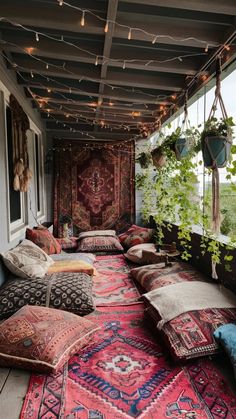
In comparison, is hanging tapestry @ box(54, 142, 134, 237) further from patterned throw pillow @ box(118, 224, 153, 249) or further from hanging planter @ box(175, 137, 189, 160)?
hanging planter @ box(175, 137, 189, 160)

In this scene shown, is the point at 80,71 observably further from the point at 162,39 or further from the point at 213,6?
the point at 213,6

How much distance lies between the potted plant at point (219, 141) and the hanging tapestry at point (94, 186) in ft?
12.0

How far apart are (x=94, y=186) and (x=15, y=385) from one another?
425 centimetres

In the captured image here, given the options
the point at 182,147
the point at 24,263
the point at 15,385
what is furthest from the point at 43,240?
the point at 15,385

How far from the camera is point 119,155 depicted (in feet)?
18.1

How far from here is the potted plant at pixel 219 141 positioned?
5.97 ft

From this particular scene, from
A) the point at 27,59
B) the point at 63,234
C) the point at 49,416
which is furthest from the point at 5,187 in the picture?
the point at 63,234

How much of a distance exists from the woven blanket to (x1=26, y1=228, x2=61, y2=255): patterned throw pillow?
1728 millimetres

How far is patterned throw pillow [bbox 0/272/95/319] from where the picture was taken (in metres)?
2.13

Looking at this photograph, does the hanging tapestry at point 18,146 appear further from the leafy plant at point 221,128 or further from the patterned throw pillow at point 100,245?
the leafy plant at point 221,128

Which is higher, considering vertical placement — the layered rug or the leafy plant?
the leafy plant

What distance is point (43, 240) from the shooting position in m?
3.56

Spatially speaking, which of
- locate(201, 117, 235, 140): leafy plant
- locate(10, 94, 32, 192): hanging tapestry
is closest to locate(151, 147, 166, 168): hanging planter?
locate(201, 117, 235, 140): leafy plant

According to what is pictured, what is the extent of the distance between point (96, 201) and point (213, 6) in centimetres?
397
